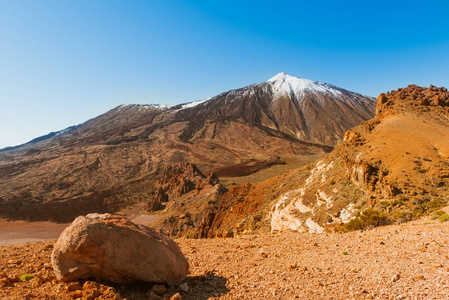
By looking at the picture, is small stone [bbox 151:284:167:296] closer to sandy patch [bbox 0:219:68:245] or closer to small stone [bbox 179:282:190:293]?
small stone [bbox 179:282:190:293]

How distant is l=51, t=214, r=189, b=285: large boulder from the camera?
18.0 feet

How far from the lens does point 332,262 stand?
22.5ft

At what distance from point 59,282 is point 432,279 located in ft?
27.3

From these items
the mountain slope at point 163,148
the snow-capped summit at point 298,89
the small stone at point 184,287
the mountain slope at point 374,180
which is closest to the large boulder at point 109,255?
the small stone at point 184,287

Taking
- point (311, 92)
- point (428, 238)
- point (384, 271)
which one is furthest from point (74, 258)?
point (311, 92)

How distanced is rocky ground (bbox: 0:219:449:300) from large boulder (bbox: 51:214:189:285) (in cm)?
26

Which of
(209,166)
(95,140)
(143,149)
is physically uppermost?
(95,140)

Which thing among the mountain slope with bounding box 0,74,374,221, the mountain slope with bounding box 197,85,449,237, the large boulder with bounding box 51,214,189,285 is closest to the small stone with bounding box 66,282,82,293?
the large boulder with bounding box 51,214,189,285

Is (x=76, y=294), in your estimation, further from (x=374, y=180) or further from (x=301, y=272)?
(x=374, y=180)

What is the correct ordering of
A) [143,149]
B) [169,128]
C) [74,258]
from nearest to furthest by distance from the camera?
1. [74,258]
2. [143,149]
3. [169,128]

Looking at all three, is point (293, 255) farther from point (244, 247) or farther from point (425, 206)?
point (425, 206)

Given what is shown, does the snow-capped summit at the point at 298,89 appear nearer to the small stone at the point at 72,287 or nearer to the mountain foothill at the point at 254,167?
the mountain foothill at the point at 254,167

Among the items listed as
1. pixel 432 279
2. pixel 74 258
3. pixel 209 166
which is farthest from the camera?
pixel 209 166

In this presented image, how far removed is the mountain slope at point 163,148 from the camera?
61500 millimetres
